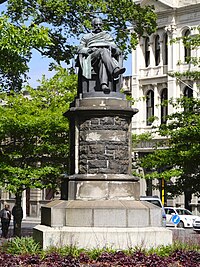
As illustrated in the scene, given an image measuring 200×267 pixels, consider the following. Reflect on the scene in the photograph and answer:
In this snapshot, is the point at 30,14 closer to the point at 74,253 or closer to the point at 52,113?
the point at 52,113

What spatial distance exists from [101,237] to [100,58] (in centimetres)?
432

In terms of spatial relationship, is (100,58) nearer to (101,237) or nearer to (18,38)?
(18,38)

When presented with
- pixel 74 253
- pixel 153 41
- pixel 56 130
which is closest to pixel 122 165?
pixel 74 253

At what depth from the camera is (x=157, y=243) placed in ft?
51.5

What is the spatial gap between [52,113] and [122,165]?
1285 centimetres

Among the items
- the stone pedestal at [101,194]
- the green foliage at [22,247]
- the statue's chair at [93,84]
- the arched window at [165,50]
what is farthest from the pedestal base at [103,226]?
the arched window at [165,50]

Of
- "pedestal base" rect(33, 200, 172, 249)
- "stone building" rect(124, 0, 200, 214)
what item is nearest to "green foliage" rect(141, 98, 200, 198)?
"pedestal base" rect(33, 200, 172, 249)

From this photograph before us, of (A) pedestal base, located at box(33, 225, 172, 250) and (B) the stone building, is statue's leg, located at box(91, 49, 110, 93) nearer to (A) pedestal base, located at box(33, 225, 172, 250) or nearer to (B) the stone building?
(A) pedestal base, located at box(33, 225, 172, 250)

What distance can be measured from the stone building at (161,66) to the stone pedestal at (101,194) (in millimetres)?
35551

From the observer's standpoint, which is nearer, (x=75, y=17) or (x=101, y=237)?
(x=101, y=237)

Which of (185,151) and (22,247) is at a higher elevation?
(185,151)

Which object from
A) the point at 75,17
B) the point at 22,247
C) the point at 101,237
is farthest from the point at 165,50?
the point at 22,247

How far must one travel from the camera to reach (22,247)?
1495 centimetres

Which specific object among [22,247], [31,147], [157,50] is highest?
[157,50]
